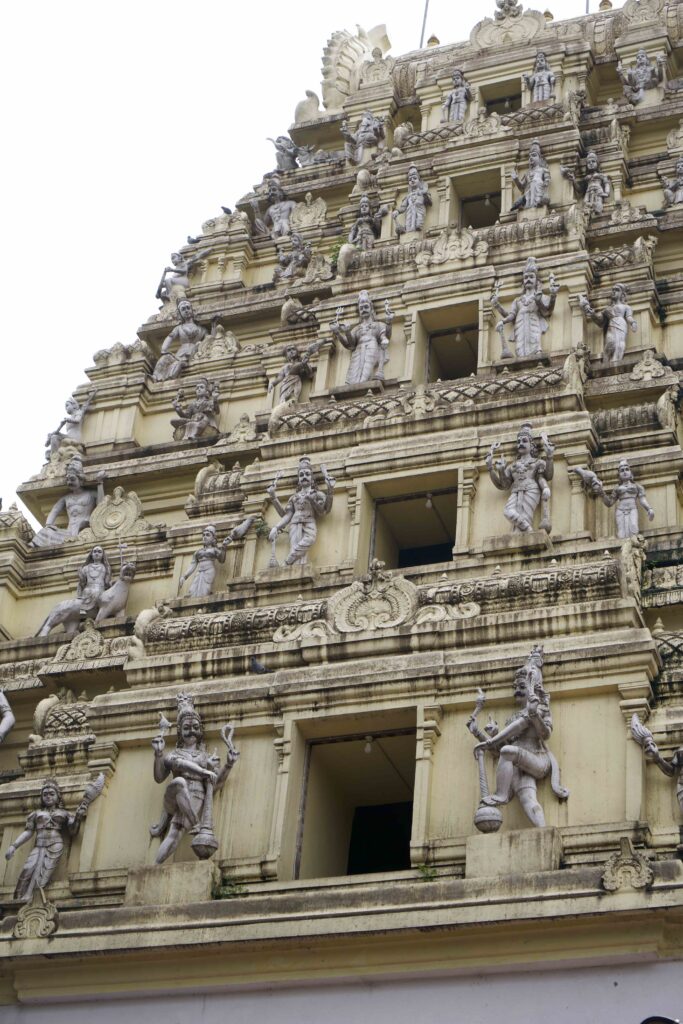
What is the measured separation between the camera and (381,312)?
27609mm

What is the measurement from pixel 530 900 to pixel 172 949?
399 centimetres

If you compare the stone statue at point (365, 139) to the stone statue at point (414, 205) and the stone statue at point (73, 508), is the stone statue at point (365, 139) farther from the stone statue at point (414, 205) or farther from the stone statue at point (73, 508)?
the stone statue at point (73, 508)

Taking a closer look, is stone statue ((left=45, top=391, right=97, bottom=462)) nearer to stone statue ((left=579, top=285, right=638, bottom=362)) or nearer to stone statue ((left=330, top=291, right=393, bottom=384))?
stone statue ((left=330, top=291, right=393, bottom=384))

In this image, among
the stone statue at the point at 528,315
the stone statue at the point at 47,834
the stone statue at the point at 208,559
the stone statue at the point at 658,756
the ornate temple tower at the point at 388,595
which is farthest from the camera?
the stone statue at the point at 528,315

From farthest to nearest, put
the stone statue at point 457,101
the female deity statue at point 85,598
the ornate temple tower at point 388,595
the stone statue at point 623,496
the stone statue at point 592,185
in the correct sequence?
the stone statue at point 457,101 → the stone statue at point 592,185 → the female deity statue at point 85,598 → the stone statue at point 623,496 → the ornate temple tower at point 388,595

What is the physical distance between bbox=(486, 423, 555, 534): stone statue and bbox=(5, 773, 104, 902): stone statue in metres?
6.38

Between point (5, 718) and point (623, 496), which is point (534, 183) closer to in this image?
point (623, 496)

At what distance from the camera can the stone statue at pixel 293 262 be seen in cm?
3114

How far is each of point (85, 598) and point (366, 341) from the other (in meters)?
6.02

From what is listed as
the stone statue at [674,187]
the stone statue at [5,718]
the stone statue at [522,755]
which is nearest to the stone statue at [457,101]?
the stone statue at [674,187]

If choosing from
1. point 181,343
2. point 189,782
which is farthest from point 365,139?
point 189,782

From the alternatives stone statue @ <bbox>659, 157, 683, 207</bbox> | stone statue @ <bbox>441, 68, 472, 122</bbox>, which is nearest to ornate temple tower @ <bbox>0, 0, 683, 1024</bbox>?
stone statue @ <bbox>441, 68, 472, 122</bbox>

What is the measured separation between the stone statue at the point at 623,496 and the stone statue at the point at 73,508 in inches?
351

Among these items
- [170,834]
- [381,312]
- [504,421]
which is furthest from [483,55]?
[170,834]
